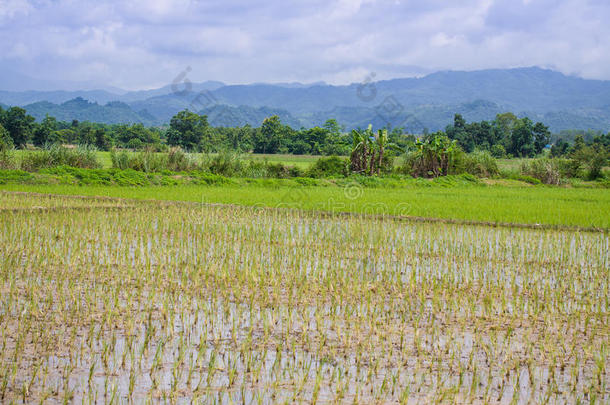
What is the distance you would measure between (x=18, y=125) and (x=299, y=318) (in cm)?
3840

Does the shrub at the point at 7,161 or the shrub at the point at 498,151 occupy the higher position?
the shrub at the point at 498,151

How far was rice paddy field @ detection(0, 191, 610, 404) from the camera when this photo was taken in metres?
2.92

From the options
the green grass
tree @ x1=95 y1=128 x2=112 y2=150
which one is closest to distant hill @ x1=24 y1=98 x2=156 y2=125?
tree @ x1=95 y1=128 x2=112 y2=150

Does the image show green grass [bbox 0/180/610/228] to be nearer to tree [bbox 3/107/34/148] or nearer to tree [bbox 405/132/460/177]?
tree [bbox 405/132/460/177]

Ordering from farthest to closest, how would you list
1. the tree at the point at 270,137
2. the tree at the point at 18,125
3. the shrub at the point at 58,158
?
the tree at the point at 270,137 → the tree at the point at 18,125 → the shrub at the point at 58,158

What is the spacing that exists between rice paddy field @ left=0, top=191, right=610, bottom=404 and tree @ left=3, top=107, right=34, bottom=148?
33117 millimetres

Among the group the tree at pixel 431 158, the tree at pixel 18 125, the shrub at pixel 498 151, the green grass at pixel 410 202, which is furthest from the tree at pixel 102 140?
the shrub at pixel 498 151

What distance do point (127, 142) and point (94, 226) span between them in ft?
125

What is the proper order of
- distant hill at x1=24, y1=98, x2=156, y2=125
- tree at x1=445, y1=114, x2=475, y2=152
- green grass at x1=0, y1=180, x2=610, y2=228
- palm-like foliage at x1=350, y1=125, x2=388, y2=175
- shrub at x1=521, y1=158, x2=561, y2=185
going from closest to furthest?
green grass at x1=0, y1=180, x2=610, y2=228, palm-like foliage at x1=350, y1=125, x2=388, y2=175, shrub at x1=521, y1=158, x2=561, y2=185, tree at x1=445, y1=114, x2=475, y2=152, distant hill at x1=24, y1=98, x2=156, y2=125

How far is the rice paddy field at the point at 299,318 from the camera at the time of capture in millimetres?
2922

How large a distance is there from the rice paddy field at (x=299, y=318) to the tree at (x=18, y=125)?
33.1 metres

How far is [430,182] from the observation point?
18.6 metres

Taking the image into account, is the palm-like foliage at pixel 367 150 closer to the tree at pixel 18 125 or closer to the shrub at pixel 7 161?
the shrub at pixel 7 161

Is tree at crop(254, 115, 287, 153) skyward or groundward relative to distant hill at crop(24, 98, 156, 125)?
groundward
